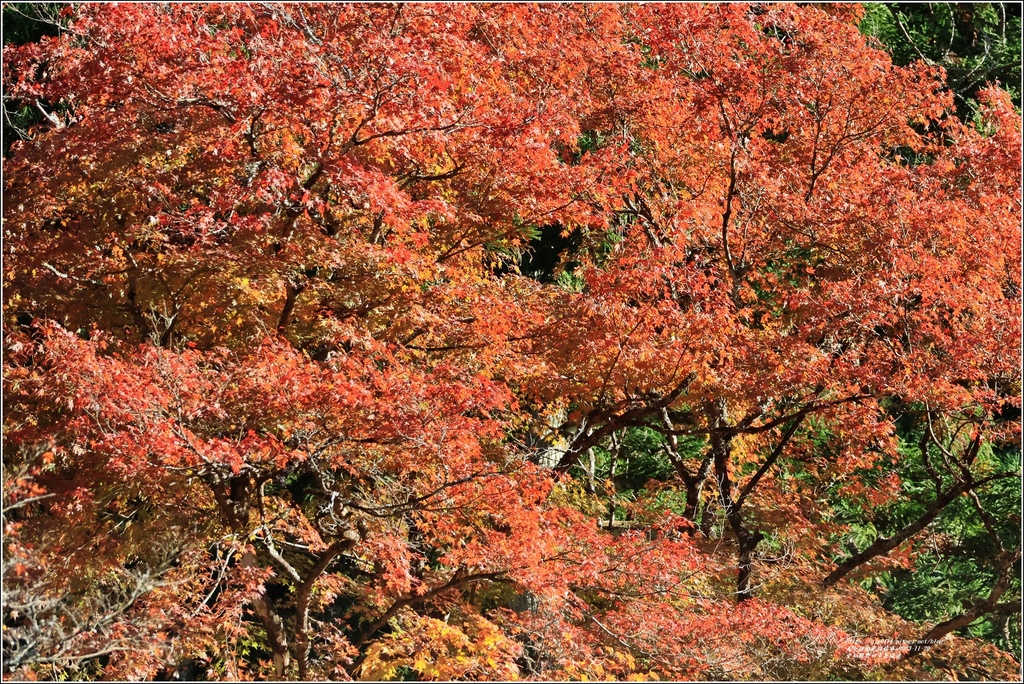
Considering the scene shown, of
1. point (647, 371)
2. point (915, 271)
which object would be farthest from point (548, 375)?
point (915, 271)

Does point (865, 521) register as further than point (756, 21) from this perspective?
Yes

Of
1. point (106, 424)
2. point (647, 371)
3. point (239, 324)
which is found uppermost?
point (647, 371)

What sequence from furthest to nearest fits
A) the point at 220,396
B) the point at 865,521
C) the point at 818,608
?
the point at 865,521 < the point at 818,608 < the point at 220,396

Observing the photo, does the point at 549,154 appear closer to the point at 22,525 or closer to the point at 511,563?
the point at 511,563

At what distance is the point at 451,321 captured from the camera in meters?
10.3

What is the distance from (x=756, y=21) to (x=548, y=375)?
5.75 m

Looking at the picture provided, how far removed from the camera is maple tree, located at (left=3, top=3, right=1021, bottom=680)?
27.5ft

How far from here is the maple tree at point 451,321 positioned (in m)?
8.39

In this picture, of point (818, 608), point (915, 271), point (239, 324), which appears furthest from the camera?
point (818, 608)

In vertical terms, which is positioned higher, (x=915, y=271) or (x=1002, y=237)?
(x=1002, y=237)

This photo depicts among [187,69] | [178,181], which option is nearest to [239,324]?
[178,181]

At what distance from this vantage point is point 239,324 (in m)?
9.97

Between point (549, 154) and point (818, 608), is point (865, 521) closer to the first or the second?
point (818, 608)

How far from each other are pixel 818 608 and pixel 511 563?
15.8 feet
